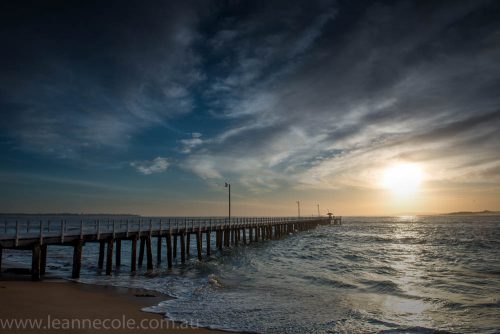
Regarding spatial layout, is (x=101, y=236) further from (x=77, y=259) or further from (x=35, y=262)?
(x=35, y=262)

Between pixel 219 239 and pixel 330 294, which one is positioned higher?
pixel 219 239

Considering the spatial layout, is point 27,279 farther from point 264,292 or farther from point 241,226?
point 241,226

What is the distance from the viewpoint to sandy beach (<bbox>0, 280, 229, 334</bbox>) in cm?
963

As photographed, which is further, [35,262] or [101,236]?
[101,236]

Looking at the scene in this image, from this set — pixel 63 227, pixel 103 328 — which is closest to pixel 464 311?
pixel 103 328

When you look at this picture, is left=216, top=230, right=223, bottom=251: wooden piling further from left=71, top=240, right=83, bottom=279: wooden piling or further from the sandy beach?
the sandy beach

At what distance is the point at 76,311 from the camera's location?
1140 cm

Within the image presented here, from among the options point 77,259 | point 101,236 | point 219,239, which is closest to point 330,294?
point 101,236

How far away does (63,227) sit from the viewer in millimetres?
18562

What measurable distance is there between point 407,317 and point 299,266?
44.9 ft

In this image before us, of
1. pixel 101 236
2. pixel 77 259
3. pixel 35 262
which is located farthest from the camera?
pixel 101 236

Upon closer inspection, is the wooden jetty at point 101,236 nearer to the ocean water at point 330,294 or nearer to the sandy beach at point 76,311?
the ocean water at point 330,294

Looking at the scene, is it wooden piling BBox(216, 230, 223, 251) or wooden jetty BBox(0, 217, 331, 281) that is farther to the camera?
wooden piling BBox(216, 230, 223, 251)

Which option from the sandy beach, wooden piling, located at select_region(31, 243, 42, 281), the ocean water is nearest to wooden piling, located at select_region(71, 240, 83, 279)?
the ocean water
